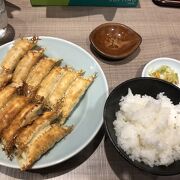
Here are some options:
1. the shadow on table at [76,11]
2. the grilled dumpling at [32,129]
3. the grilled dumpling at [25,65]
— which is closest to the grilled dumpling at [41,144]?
the grilled dumpling at [32,129]

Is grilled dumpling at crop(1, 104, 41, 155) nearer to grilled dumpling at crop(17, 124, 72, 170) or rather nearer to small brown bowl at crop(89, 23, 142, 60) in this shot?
grilled dumpling at crop(17, 124, 72, 170)

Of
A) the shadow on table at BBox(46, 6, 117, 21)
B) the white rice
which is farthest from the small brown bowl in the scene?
the white rice

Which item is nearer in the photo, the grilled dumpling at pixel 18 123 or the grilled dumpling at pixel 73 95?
the grilled dumpling at pixel 18 123

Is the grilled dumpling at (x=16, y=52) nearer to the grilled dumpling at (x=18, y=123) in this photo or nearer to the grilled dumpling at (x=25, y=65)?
the grilled dumpling at (x=25, y=65)

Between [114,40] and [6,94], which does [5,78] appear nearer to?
[6,94]

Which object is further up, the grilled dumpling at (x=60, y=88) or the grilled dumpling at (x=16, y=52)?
the grilled dumpling at (x=16, y=52)

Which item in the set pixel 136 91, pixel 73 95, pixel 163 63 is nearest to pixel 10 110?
pixel 73 95
